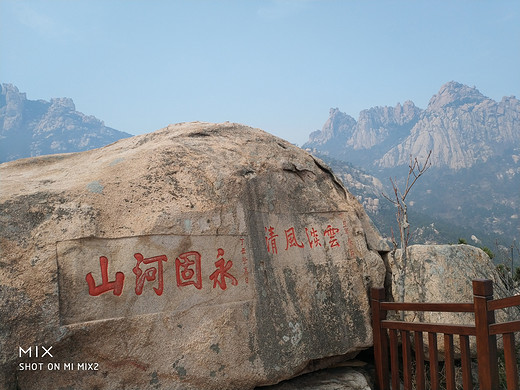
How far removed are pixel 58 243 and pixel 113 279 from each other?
547mm

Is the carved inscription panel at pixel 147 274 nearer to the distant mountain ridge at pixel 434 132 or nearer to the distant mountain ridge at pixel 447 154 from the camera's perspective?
the distant mountain ridge at pixel 447 154

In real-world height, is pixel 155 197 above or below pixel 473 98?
below

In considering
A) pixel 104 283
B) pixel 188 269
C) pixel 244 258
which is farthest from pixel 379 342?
pixel 104 283

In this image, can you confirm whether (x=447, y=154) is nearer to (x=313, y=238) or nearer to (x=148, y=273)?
(x=313, y=238)

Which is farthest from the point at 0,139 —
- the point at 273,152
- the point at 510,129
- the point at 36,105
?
the point at 510,129

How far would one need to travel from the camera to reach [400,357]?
494 cm

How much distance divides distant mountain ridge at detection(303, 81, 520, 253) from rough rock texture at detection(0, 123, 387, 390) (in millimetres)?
48639

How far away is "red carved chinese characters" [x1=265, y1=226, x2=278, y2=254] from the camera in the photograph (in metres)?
4.21

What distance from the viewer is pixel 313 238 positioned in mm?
4559

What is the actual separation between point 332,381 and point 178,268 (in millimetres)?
2203

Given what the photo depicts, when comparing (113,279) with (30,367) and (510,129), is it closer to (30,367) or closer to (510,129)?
(30,367)

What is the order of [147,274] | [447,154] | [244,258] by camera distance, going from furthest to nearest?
[447,154] → [244,258] → [147,274]

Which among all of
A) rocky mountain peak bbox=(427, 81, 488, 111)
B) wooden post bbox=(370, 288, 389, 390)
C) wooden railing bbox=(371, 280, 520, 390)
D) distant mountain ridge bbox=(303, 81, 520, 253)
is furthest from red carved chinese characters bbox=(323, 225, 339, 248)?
rocky mountain peak bbox=(427, 81, 488, 111)

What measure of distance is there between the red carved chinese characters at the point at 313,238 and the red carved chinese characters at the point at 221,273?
1097 mm
